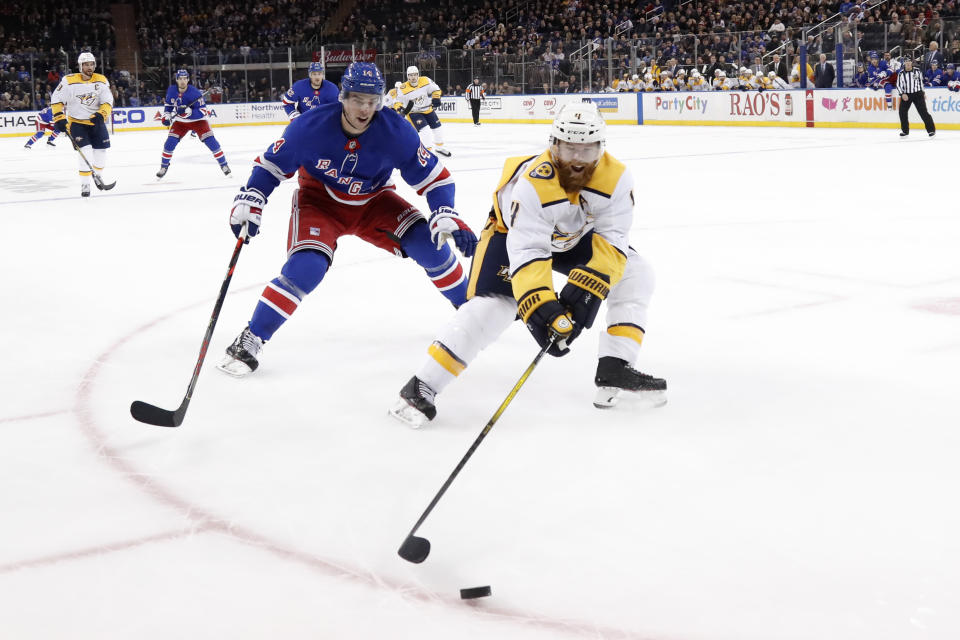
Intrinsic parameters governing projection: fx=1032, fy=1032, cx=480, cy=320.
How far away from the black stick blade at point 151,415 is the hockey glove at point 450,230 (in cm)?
106

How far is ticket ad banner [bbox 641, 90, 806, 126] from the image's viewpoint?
17.5m

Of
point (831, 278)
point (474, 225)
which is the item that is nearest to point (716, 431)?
point (831, 278)

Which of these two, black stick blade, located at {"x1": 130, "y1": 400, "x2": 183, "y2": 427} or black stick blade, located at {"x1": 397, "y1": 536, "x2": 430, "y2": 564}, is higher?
black stick blade, located at {"x1": 130, "y1": 400, "x2": 183, "y2": 427}

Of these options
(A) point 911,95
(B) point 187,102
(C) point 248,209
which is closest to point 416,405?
(C) point 248,209

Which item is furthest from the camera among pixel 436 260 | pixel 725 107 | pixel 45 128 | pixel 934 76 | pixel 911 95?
pixel 725 107

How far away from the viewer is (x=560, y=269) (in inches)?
130

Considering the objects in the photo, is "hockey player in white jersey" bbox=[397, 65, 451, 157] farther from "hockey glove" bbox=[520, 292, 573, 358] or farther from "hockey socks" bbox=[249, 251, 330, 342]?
"hockey glove" bbox=[520, 292, 573, 358]

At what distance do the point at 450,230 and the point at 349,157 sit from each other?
49 centimetres

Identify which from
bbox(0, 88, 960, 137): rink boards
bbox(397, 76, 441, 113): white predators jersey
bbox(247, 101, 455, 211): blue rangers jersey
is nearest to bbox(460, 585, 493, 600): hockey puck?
bbox(247, 101, 455, 211): blue rangers jersey

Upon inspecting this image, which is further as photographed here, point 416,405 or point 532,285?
point 416,405

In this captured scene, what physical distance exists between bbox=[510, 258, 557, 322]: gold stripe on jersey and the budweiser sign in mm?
24242

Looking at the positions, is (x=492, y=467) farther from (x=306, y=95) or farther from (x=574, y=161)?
(x=306, y=95)

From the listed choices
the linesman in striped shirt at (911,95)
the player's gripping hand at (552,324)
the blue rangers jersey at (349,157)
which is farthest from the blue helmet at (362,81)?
the linesman in striped shirt at (911,95)

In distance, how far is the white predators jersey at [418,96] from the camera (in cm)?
1409
